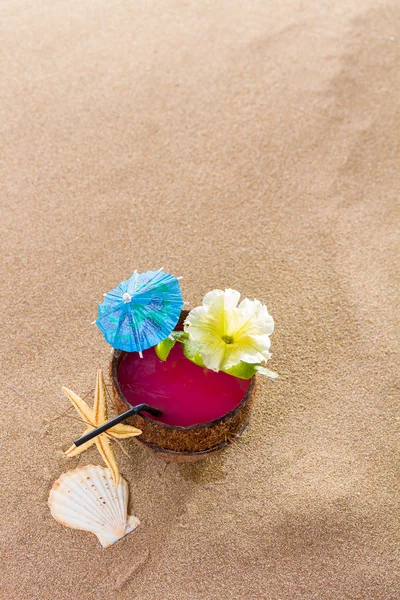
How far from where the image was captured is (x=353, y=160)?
1.99 meters

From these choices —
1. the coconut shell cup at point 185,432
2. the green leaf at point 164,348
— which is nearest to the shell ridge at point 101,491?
the coconut shell cup at point 185,432

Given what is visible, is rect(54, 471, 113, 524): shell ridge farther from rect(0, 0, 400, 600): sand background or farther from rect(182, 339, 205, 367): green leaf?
rect(182, 339, 205, 367): green leaf

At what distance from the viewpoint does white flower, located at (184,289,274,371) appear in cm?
109

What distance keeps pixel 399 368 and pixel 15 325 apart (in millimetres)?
1048

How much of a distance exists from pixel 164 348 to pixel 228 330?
0.14 metres

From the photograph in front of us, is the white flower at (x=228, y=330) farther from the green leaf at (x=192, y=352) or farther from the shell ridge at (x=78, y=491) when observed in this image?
the shell ridge at (x=78, y=491)

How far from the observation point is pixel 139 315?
1.08 metres

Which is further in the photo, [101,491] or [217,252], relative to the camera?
[217,252]

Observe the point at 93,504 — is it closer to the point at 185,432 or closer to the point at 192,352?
the point at 185,432

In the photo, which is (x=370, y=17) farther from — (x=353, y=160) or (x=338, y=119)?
(x=353, y=160)

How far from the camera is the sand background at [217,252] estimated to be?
130 centimetres

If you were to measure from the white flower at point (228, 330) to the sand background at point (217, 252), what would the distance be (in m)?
0.42

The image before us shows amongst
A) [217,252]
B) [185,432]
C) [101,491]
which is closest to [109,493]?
[101,491]

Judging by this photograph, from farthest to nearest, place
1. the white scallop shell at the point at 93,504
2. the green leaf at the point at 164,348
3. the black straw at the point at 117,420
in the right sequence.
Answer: the white scallop shell at the point at 93,504 → the green leaf at the point at 164,348 → the black straw at the point at 117,420
